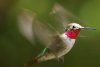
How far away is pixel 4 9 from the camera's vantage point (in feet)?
6.77

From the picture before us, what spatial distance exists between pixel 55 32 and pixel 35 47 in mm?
1042

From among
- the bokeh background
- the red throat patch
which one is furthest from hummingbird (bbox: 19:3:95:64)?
the bokeh background

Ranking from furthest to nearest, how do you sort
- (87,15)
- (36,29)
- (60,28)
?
(87,15) → (60,28) → (36,29)

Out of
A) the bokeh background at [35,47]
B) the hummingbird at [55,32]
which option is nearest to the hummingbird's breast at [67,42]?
the hummingbird at [55,32]

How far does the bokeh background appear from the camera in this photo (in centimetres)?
195

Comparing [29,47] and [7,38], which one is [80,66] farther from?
[7,38]

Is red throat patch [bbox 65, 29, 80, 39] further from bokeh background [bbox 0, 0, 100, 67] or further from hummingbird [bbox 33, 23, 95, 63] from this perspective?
bokeh background [bbox 0, 0, 100, 67]

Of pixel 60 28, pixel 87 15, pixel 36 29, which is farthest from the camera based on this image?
pixel 87 15

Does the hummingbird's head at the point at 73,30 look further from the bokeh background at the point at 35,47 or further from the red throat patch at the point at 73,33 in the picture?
the bokeh background at the point at 35,47

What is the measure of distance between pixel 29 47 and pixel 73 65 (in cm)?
32

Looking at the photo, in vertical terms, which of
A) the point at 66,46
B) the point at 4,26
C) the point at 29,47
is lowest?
A: the point at 66,46

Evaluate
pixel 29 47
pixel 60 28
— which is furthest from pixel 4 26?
pixel 60 28

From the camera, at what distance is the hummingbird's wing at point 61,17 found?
939 mm

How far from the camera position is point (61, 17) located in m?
0.95
